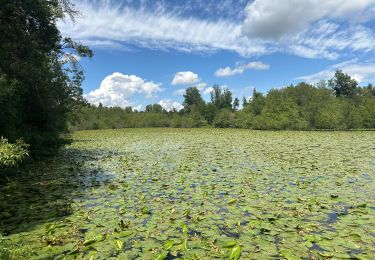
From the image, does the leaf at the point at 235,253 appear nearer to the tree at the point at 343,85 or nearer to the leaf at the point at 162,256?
the leaf at the point at 162,256

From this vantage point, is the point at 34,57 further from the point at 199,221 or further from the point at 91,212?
the point at 199,221

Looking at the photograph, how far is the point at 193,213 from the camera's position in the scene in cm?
757

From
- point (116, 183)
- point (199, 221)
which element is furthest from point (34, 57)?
point (199, 221)

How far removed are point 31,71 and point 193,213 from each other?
11.6 meters

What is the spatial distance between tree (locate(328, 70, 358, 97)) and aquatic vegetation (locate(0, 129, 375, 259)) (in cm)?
7583

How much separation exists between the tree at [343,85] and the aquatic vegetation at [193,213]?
7583cm

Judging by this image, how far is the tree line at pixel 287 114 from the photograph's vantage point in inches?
2151

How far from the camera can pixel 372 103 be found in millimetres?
52406

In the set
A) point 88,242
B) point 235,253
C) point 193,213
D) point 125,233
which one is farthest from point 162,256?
point 193,213

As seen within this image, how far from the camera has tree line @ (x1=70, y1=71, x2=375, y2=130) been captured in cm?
5462

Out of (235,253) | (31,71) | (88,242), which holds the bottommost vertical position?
(88,242)

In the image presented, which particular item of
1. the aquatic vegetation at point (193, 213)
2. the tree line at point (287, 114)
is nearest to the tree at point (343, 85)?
the tree line at point (287, 114)

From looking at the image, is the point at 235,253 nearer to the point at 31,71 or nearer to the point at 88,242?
the point at 88,242

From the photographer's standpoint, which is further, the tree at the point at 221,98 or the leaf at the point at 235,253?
the tree at the point at 221,98
